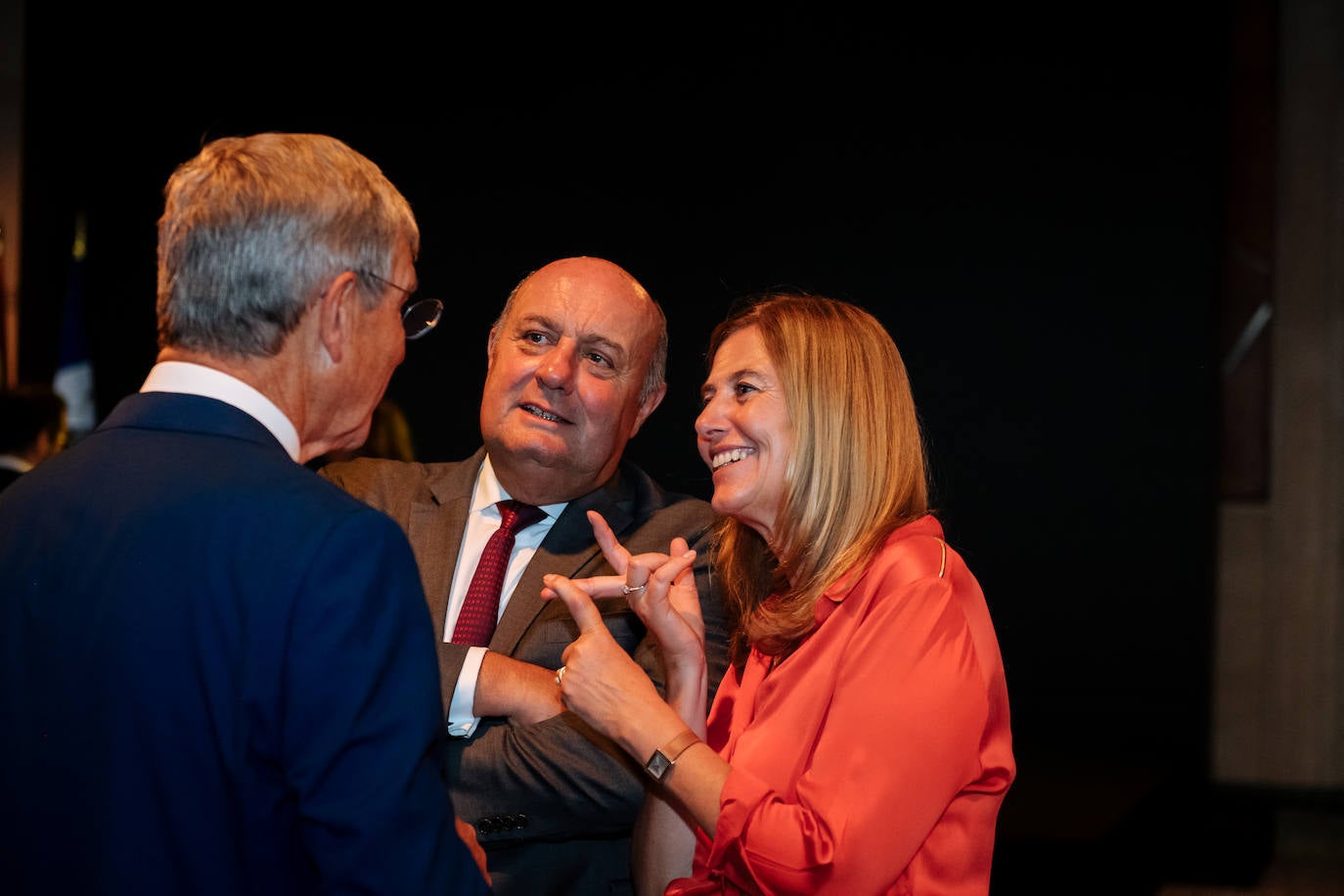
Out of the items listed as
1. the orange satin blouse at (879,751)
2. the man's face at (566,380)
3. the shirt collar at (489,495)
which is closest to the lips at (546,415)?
the man's face at (566,380)

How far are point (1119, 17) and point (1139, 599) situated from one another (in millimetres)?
2631

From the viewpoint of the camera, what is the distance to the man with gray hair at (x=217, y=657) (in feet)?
4.04

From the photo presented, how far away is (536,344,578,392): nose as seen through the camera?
2.46 metres

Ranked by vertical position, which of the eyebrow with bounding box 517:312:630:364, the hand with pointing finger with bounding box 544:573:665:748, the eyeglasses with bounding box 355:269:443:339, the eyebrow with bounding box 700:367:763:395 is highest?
the eyebrow with bounding box 517:312:630:364

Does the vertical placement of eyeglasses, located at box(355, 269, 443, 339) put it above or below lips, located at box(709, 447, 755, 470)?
above

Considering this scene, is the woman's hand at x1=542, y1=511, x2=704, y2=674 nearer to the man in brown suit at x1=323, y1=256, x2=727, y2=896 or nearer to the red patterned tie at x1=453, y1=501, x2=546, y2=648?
the man in brown suit at x1=323, y1=256, x2=727, y2=896

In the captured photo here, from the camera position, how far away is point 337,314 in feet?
4.58

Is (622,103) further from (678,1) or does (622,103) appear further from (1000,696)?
(1000,696)

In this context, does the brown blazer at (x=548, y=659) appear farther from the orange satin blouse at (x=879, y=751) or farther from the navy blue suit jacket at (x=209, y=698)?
the navy blue suit jacket at (x=209, y=698)

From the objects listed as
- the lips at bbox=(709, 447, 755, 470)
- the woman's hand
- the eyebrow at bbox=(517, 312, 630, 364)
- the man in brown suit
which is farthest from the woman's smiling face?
the eyebrow at bbox=(517, 312, 630, 364)

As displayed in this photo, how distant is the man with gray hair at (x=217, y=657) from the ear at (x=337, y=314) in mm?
41

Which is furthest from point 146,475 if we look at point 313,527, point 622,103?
point 622,103

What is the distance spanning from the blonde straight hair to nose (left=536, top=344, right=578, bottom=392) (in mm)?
480

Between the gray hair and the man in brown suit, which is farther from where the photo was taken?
the man in brown suit
